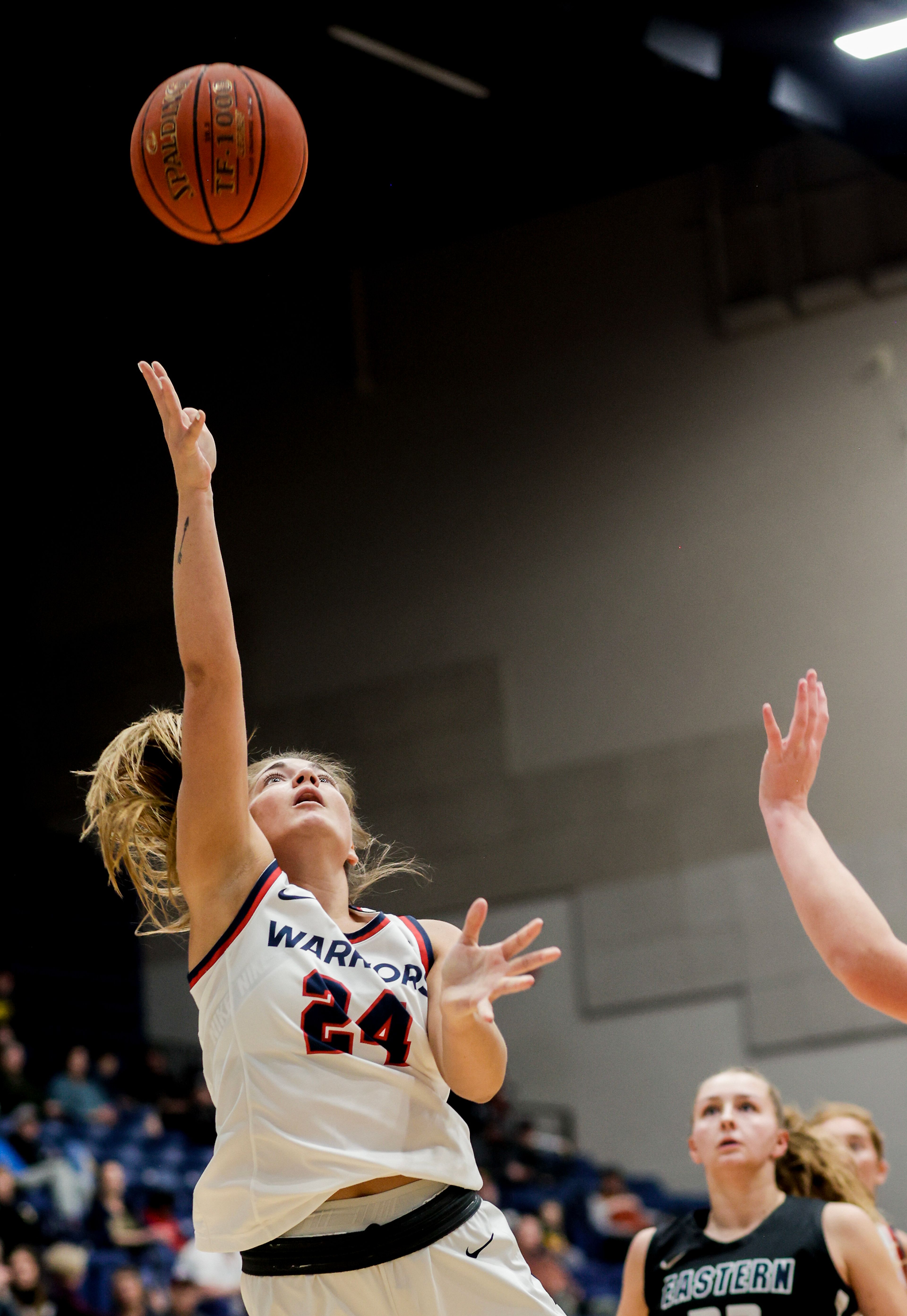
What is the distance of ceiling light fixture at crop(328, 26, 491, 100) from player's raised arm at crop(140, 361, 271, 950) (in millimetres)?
8863

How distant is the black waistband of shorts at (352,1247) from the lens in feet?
7.74

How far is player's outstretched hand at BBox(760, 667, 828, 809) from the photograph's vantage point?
2.33 m

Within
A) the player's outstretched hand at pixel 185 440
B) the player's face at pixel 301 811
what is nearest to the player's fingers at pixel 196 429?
the player's outstretched hand at pixel 185 440

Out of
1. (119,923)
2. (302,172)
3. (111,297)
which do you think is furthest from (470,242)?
(302,172)

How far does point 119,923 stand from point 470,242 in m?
6.50

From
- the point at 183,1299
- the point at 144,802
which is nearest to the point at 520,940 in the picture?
the point at 144,802

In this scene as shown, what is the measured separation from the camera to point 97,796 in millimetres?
2824

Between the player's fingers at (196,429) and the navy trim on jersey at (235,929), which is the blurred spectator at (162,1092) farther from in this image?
the player's fingers at (196,429)

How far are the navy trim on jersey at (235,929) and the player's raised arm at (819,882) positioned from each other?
831mm

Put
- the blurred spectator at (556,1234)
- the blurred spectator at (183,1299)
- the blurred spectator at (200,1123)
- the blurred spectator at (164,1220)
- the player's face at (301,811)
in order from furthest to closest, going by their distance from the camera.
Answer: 1. the blurred spectator at (200,1123)
2. the blurred spectator at (556,1234)
3. the blurred spectator at (164,1220)
4. the blurred spectator at (183,1299)
5. the player's face at (301,811)

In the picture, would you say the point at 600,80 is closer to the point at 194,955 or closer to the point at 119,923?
the point at 119,923

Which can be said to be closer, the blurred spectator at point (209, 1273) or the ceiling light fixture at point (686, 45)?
the blurred spectator at point (209, 1273)

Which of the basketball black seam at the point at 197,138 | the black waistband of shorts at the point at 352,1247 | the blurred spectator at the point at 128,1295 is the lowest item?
the blurred spectator at the point at 128,1295

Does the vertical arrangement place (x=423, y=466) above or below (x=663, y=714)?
above
